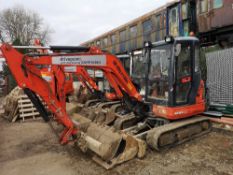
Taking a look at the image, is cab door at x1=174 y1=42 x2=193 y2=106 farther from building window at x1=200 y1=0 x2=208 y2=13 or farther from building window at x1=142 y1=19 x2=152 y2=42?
building window at x1=142 y1=19 x2=152 y2=42

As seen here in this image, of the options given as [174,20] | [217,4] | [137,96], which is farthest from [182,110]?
[217,4]

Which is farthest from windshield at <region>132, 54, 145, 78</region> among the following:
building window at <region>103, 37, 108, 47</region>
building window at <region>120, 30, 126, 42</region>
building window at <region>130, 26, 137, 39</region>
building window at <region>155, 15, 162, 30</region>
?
building window at <region>103, 37, 108, 47</region>

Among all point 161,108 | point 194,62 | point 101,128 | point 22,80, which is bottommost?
point 101,128

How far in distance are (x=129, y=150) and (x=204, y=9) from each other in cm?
848

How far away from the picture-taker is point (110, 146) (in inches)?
144

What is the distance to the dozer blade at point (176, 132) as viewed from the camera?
158 inches

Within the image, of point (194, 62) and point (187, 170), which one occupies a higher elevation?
point (194, 62)

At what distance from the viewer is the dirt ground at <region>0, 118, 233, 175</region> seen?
11.7 feet

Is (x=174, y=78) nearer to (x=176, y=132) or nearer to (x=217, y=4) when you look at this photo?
(x=176, y=132)

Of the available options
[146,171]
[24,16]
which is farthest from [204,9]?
[24,16]

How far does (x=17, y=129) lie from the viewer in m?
6.48

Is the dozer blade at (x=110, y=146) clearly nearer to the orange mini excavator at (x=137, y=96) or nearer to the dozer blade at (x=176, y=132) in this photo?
the orange mini excavator at (x=137, y=96)

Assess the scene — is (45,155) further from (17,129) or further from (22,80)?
(17,129)

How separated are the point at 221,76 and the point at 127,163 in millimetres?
4346
